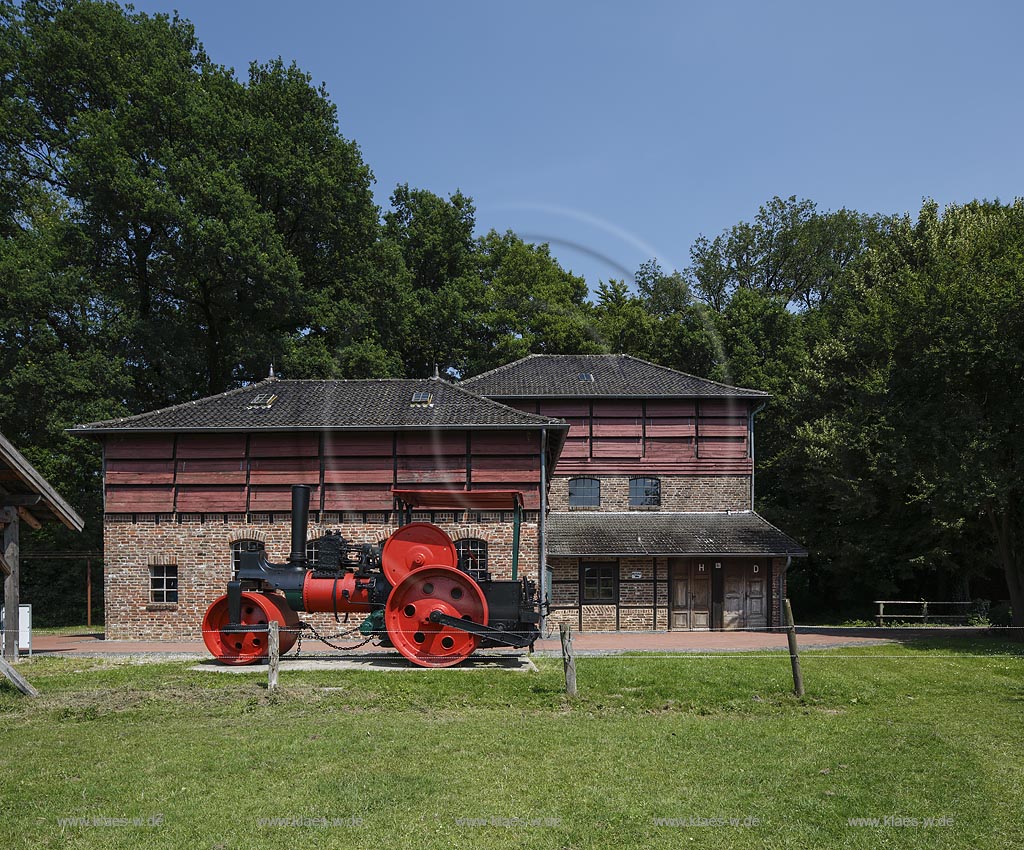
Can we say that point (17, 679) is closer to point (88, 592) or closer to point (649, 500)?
point (88, 592)

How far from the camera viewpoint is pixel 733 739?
9.09 metres

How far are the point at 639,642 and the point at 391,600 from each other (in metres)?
7.71

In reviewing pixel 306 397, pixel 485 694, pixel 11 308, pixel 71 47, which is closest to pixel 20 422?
pixel 11 308

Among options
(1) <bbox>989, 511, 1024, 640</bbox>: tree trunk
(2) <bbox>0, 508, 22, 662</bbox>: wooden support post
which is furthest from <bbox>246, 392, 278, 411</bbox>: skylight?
(1) <bbox>989, 511, 1024, 640</bbox>: tree trunk

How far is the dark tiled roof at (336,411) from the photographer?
2080 cm

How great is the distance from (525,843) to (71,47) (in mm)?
33905

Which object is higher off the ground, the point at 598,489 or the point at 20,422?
the point at 20,422

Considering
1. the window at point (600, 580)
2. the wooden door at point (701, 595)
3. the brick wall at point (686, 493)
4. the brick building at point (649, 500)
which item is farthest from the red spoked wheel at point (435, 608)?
the brick wall at point (686, 493)

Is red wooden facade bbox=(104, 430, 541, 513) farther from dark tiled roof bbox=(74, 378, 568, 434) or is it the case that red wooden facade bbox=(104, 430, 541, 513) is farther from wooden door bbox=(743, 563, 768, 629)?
wooden door bbox=(743, 563, 768, 629)

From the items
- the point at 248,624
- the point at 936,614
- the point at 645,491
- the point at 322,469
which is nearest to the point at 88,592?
the point at 322,469

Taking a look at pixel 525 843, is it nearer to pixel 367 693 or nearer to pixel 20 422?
pixel 367 693

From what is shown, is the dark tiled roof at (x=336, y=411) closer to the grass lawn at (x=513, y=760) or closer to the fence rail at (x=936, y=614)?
the grass lawn at (x=513, y=760)

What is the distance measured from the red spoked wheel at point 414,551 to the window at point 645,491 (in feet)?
43.1

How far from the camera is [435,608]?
45.8ft
